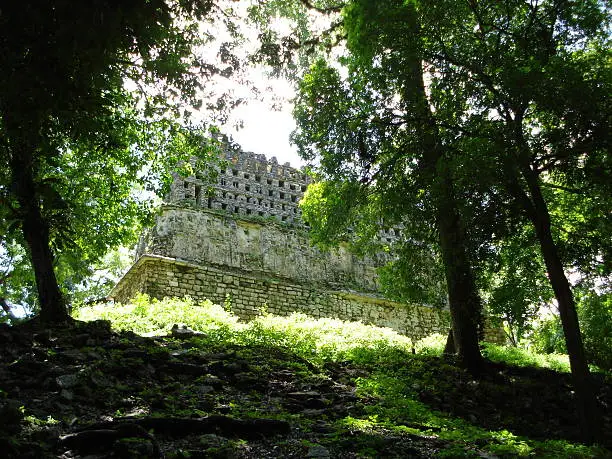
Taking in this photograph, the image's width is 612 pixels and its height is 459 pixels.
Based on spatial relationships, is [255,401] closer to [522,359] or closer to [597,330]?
[522,359]

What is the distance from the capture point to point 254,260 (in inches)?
663

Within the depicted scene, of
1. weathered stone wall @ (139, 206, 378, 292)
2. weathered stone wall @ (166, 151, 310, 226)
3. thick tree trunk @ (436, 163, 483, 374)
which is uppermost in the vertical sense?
weathered stone wall @ (166, 151, 310, 226)

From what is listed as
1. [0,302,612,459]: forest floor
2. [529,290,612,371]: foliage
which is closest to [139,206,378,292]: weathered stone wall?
[0,302,612,459]: forest floor

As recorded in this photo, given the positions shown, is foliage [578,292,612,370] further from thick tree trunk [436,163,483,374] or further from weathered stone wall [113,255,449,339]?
thick tree trunk [436,163,483,374]

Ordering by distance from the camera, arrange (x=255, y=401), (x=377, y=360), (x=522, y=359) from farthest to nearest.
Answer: (x=522, y=359) → (x=377, y=360) → (x=255, y=401)

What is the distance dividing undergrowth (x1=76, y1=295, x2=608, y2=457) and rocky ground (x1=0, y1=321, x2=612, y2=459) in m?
0.06

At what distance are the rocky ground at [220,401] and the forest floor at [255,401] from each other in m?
0.02

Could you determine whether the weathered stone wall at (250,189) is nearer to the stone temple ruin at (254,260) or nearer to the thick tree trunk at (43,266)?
the stone temple ruin at (254,260)

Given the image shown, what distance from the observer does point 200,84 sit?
29.9 ft

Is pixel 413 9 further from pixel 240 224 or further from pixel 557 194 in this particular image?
pixel 240 224

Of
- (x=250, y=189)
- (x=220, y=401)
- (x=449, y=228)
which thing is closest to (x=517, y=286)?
(x=449, y=228)

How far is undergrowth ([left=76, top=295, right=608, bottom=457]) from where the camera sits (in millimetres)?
5719

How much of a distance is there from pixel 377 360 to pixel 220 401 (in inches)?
176

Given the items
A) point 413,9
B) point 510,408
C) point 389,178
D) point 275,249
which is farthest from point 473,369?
point 275,249
